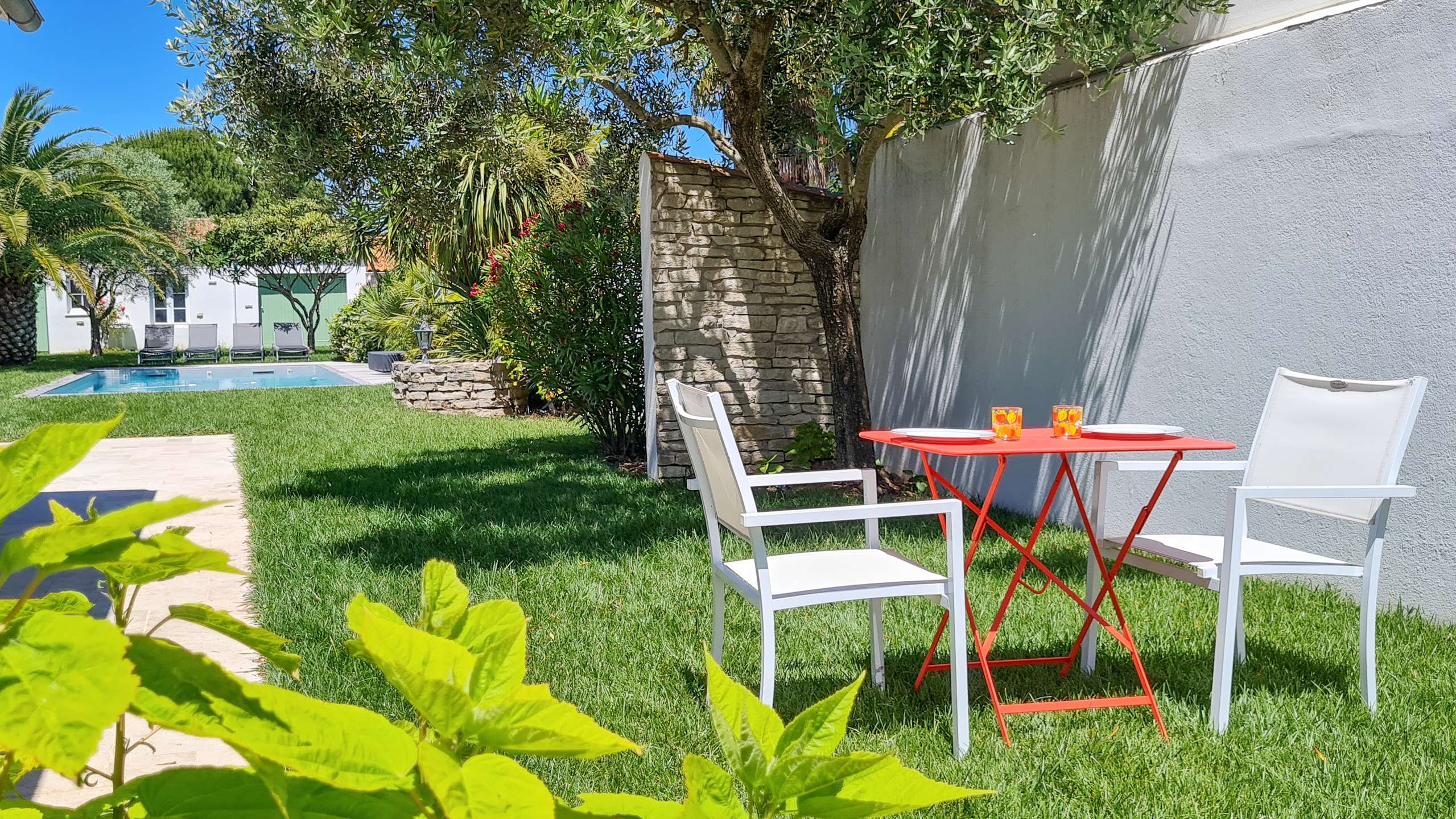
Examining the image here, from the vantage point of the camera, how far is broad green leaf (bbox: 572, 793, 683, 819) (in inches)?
15.6

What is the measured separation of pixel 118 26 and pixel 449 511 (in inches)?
2659

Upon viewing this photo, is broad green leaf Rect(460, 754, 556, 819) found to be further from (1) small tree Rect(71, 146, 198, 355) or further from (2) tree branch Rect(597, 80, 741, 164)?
(1) small tree Rect(71, 146, 198, 355)

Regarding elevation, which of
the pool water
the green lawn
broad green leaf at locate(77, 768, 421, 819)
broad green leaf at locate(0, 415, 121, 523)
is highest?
broad green leaf at locate(0, 415, 121, 523)

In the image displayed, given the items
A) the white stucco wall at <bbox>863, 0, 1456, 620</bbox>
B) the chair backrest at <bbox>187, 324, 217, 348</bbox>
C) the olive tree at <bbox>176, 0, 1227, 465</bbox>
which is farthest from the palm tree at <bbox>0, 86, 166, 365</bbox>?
the white stucco wall at <bbox>863, 0, 1456, 620</bbox>

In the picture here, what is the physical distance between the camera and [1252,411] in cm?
509

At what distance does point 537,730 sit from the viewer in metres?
0.40

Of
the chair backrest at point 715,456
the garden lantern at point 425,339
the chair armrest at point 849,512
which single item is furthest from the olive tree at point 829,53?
the garden lantern at point 425,339

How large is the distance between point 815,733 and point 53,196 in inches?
815

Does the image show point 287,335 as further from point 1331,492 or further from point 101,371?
point 1331,492

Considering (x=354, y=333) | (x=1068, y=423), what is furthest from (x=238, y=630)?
(x=354, y=333)

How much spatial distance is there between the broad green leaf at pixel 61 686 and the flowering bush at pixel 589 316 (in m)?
8.27

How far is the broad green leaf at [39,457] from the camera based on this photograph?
0.37 m

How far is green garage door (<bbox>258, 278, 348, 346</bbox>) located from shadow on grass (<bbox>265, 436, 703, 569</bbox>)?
84.8 ft

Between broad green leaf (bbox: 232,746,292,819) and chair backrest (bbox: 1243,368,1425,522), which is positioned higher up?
broad green leaf (bbox: 232,746,292,819)
